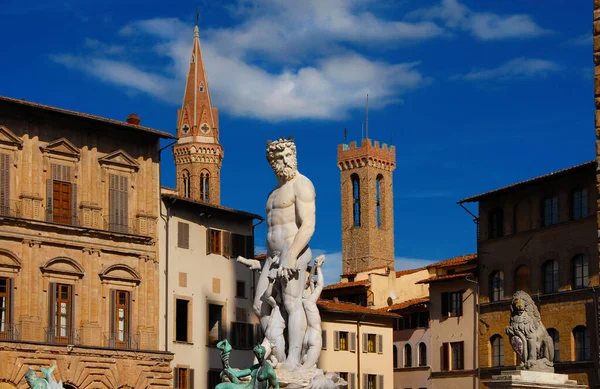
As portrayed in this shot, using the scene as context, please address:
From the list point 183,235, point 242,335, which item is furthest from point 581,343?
point 183,235

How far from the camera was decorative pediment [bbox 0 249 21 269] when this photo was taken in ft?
163

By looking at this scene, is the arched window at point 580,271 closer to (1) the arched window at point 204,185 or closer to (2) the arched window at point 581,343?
(2) the arched window at point 581,343

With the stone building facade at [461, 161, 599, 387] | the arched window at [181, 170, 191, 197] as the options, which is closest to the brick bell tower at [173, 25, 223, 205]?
the arched window at [181, 170, 191, 197]

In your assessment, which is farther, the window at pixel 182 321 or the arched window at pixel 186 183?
the arched window at pixel 186 183

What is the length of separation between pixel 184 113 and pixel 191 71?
4679mm

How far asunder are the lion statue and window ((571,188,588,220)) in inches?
1632

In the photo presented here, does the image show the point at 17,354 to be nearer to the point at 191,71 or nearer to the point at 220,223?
the point at 220,223

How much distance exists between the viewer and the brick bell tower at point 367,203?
143m

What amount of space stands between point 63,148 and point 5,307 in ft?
25.3

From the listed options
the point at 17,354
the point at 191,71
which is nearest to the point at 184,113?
the point at 191,71

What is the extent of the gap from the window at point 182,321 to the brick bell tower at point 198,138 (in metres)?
78.4

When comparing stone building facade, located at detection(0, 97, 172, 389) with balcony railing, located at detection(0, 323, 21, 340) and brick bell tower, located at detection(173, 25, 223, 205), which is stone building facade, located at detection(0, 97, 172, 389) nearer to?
balcony railing, located at detection(0, 323, 21, 340)

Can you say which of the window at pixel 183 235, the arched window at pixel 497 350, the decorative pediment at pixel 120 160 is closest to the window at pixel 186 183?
the arched window at pixel 497 350

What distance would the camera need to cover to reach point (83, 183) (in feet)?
175
